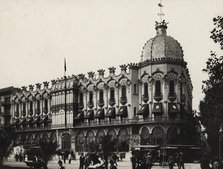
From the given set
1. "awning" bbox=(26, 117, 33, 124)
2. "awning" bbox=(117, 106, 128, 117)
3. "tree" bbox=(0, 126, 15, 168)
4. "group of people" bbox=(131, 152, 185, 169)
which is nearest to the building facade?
"awning" bbox=(117, 106, 128, 117)

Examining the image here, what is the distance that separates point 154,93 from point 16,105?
37866 mm

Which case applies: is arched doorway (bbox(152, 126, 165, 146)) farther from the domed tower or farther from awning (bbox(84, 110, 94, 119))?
awning (bbox(84, 110, 94, 119))

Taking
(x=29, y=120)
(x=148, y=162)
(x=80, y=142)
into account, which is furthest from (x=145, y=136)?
(x=148, y=162)

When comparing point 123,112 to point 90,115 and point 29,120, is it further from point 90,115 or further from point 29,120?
point 29,120

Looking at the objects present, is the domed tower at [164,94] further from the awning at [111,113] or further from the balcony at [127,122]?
the awning at [111,113]

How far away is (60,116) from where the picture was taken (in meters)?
78.4

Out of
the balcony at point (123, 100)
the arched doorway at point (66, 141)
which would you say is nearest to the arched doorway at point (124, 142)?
the balcony at point (123, 100)

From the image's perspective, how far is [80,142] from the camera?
74.8 metres

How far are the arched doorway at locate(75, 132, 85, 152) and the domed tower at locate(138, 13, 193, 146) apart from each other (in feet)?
41.9

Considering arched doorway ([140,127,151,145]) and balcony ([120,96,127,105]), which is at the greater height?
balcony ([120,96,127,105])

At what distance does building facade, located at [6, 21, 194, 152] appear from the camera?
63.7 meters

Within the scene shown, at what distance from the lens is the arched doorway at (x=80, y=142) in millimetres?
73812

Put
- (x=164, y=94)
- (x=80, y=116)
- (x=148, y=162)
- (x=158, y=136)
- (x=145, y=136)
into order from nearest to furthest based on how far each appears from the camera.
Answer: (x=148, y=162), (x=158, y=136), (x=164, y=94), (x=145, y=136), (x=80, y=116)

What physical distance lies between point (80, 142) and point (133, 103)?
1319 cm
